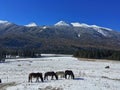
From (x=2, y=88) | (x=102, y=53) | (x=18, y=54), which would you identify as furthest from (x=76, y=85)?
(x=18, y=54)

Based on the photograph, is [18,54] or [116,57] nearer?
[116,57]

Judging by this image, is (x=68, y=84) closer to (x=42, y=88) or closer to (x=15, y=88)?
(x=42, y=88)

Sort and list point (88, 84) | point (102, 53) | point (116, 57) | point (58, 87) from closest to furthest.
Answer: point (58, 87)
point (88, 84)
point (116, 57)
point (102, 53)

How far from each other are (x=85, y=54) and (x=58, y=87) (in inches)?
5367

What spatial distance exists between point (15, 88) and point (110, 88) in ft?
36.0

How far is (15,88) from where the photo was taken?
99.9ft

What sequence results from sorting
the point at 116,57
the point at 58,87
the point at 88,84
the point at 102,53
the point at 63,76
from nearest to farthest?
the point at 58,87, the point at 88,84, the point at 63,76, the point at 116,57, the point at 102,53

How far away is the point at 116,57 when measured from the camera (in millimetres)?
142250

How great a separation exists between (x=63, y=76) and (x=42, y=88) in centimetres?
1155

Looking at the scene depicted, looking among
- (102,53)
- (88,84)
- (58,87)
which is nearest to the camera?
(58,87)

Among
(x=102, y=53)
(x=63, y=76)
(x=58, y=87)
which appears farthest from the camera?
(x=102, y=53)

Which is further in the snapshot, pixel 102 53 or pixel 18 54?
pixel 18 54

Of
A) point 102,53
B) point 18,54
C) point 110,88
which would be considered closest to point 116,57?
point 102,53

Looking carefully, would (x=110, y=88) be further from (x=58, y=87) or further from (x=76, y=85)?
(x=58, y=87)
